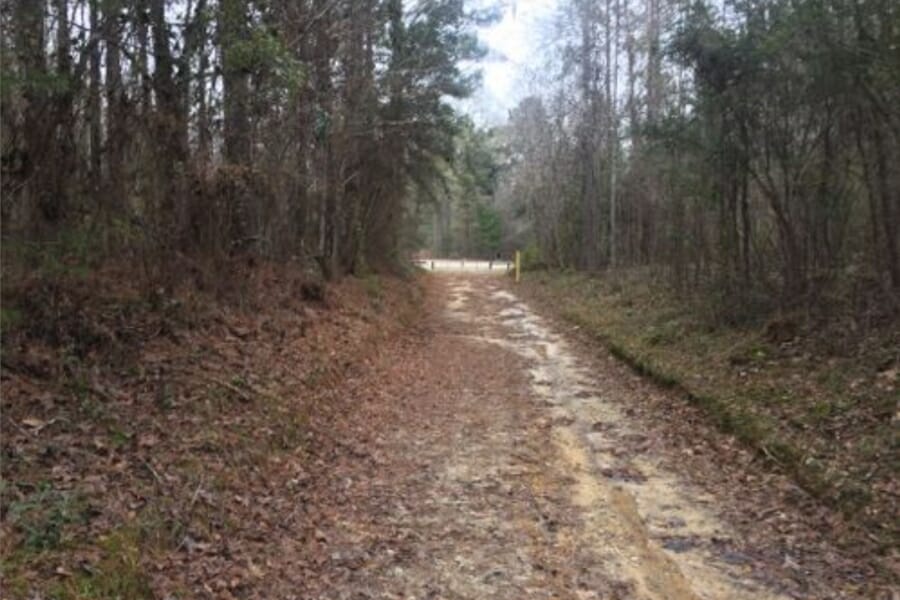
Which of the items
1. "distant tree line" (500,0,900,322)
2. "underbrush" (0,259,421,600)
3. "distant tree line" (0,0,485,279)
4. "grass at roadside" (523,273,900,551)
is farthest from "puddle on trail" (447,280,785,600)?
"distant tree line" (0,0,485,279)

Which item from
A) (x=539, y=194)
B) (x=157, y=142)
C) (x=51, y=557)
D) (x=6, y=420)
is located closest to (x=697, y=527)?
(x=51, y=557)

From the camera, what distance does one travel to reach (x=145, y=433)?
6023mm

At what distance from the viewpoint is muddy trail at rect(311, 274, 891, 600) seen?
15.5 feet

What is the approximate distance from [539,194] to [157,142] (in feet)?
110

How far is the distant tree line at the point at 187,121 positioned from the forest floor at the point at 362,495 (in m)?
1.26

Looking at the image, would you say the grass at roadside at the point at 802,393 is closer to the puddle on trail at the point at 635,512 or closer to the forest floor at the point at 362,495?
the forest floor at the point at 362,495

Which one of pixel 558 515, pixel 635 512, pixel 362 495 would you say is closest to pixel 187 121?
pixel 362 495

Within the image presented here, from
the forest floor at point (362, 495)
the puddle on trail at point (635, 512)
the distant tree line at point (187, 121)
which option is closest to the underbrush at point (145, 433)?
the forest floor at point (362, 495)

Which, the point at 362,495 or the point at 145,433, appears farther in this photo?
the point at 362,495

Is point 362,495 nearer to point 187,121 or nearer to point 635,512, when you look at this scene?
point 635,512

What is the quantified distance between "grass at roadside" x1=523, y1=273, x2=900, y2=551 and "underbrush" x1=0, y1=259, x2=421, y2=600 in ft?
13.7

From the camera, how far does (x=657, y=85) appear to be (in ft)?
72.3

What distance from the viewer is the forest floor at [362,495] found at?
4566 mm

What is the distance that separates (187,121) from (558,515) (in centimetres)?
619
